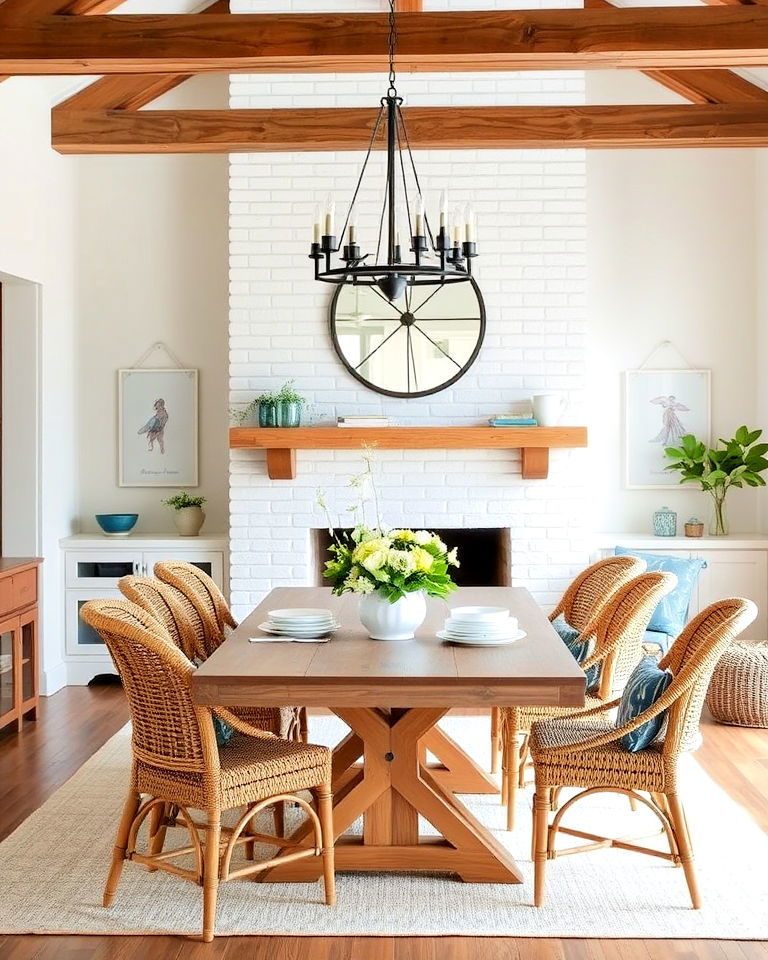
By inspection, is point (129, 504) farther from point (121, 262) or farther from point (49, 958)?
point (49, 958)

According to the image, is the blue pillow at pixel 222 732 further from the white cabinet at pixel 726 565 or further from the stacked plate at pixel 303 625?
the white cabinet at pixel 726 565

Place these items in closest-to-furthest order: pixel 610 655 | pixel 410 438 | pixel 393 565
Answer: pixel 393 565 → pixel 610 655 → pixel 410 438

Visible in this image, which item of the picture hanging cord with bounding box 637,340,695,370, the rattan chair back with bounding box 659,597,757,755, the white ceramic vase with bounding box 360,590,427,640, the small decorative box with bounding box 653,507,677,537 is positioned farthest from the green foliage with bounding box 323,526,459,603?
the picture hanging cord with bounding box 637,340,695,370

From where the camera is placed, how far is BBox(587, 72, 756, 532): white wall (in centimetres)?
712

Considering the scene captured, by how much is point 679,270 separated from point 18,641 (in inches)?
170

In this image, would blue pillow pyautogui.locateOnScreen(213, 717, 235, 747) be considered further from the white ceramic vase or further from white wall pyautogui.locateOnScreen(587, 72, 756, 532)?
white wall pyautogui.locateOnScreen(587, 72, 756, 532)

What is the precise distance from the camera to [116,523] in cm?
692

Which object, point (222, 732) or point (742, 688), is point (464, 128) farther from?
point (222, 732)

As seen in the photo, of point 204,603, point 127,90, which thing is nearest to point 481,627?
point 204,603

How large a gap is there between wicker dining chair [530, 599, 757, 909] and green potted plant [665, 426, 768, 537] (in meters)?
3.29

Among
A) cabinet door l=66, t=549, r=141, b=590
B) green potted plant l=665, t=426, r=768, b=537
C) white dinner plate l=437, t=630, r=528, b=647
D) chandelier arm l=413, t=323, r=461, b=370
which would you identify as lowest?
cabinet door l=66, t=549, r=141, b=590

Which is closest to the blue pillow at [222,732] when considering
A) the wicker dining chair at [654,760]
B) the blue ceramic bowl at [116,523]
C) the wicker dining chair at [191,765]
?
the wicker dining chair at [191,765]

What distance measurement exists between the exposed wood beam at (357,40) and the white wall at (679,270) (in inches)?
109

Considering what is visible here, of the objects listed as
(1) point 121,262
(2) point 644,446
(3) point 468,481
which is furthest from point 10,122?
(2) point 644,446
